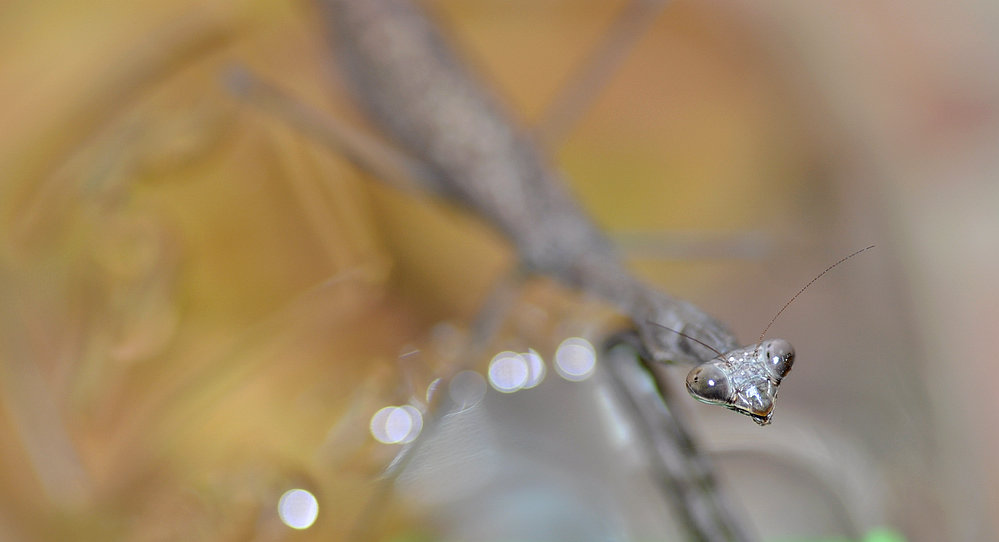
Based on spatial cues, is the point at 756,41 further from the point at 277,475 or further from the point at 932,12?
the point at 277,475

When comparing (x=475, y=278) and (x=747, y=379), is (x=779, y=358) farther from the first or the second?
(x=475, y=278)

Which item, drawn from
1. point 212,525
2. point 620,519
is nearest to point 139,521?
point 212,525

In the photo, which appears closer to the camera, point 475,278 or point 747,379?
point 747,379

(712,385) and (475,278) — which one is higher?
(475,278)

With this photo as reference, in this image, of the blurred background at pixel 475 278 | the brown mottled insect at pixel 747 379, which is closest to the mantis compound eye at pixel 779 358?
the brown mottled insect at pixel 747 379

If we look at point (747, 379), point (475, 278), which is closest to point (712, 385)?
point (747, 379)

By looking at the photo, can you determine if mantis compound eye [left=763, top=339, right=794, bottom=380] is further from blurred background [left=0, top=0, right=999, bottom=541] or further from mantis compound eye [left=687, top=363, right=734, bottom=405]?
blurred background [left=0, top=0, right=999, bottom=541]
